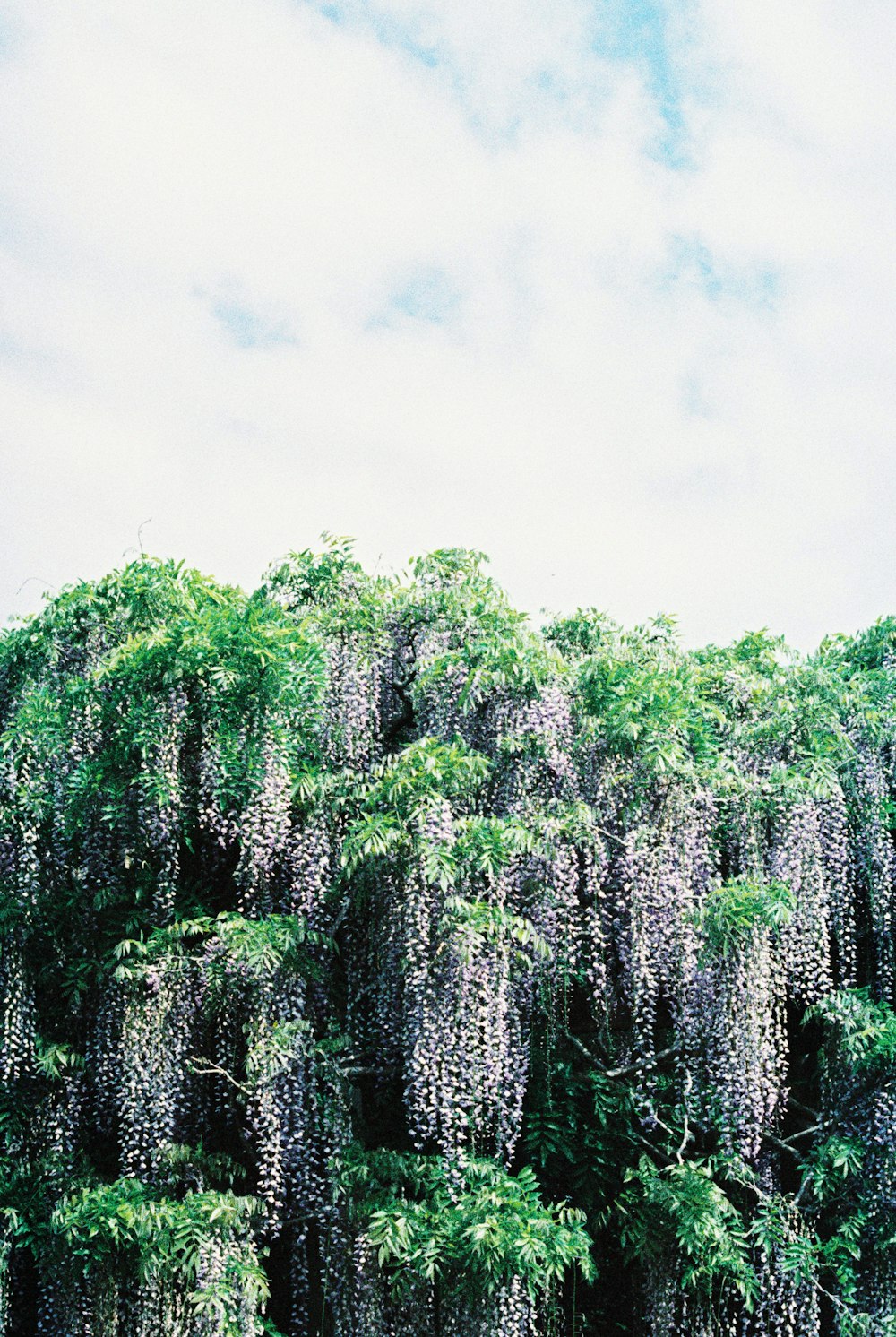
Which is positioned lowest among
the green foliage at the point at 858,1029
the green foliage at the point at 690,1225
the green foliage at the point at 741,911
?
the green foliage at the point at 690,1225

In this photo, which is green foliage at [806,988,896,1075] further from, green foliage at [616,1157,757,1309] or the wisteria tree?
green foliage at [616,1157,757,1309]

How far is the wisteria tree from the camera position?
22.8ft

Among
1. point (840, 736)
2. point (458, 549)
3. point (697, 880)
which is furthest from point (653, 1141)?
point (458, 549)

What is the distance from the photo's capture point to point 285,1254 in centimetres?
809

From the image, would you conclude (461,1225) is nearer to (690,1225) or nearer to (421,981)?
(421,981)

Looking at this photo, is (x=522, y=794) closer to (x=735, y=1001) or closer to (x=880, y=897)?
(x=735, y=1001)

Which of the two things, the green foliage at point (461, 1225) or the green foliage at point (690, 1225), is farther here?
the green foliage at point (690, 1225)

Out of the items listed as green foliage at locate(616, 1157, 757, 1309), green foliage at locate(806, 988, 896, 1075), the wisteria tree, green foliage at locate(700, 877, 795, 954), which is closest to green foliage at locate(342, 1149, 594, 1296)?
the wisteria tree

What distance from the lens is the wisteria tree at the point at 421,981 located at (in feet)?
22.8

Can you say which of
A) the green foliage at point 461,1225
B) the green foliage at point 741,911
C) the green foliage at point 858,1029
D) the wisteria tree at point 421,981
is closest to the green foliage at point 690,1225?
the wisteria tree at point 421,981

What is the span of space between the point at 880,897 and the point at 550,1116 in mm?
2878

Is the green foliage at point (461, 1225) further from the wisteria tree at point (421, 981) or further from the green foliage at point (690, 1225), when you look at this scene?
Result: the green foliage at point (690, 1225)

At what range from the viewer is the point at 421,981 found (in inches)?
271

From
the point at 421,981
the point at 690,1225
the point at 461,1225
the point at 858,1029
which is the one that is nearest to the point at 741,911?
the point at 858,1029
